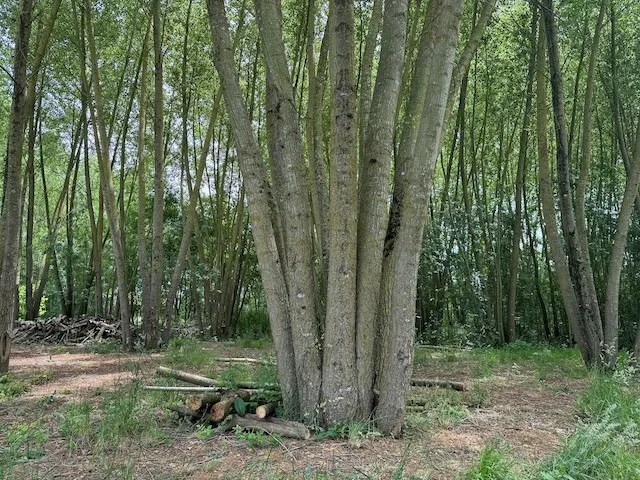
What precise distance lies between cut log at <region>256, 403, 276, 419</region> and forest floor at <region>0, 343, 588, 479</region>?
0.69 feet

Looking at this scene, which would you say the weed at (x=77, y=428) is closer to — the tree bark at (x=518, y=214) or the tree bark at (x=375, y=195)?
the tree bark at (x=375, y=195)

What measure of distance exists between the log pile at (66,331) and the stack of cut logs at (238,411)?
21.0 feet

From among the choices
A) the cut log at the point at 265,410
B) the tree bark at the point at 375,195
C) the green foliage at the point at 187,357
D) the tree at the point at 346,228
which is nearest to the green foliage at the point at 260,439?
the cut log at the point at 265,410

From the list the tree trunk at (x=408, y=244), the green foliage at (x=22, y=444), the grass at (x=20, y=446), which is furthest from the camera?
the tree trunk at (x=408, y=244)

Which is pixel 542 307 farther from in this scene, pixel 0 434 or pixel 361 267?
pixel 0 434

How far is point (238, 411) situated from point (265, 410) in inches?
7.4

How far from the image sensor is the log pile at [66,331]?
9352 millimetres

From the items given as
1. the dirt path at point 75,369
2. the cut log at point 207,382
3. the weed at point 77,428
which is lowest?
the dirt path at point 75,369

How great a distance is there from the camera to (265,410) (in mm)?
3170

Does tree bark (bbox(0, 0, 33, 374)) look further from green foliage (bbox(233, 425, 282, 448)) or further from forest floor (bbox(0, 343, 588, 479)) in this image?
green foliage (bbox(233, 425, 282, 448))

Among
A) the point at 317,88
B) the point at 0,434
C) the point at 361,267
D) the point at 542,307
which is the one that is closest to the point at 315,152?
the point at 317,88

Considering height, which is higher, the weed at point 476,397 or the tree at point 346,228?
the tree at point 346,228

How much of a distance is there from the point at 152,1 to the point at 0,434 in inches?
242

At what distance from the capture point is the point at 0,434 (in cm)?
314
